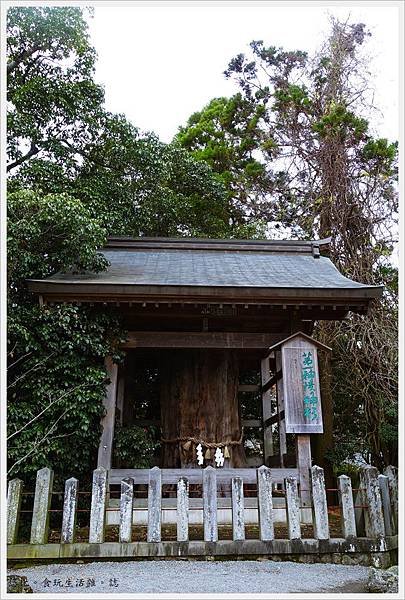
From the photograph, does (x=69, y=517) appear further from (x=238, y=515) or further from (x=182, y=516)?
(x=238, y=515)

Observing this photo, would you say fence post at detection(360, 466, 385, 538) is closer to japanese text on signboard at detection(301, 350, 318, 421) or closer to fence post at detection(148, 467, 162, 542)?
japanese text on signboard at detection(301, 350, 318, 421)

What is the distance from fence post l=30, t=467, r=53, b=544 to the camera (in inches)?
211

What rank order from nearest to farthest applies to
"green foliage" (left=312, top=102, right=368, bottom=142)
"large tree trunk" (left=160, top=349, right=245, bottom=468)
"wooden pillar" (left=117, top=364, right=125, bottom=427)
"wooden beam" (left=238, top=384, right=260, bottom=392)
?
"large tree trunk" (left=160, top=349, right=245, bottom=468) → "wooden pillar" (left=117, top=364, right=125, bottom=427) → "wooden beam" (left=238, top=384, right=260, bottom=392) → "green foliage" (left=312, top=102, right=368, bottom=142)

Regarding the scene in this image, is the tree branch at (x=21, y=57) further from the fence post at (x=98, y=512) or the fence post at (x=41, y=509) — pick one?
the fence post at (x=98, y=512)

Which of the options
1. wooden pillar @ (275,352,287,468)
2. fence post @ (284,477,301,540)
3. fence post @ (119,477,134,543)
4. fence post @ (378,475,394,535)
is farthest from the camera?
wooden pillar @ (275,352,287,468)

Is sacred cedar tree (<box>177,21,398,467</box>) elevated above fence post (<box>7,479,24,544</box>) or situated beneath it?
elevated above

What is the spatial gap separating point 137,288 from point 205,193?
8263mm

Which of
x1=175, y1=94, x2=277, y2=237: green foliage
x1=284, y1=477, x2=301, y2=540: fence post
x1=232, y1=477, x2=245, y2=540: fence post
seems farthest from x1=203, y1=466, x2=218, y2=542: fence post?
x1=175, y1=94, x2=277, y2=237: green foliage

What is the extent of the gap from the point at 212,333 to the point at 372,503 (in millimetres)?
3372

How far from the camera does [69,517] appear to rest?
539 cm

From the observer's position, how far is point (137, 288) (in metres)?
7.04

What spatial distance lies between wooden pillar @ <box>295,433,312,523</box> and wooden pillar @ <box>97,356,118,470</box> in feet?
8.67

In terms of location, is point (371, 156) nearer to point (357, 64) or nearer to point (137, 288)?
point (357, 64)

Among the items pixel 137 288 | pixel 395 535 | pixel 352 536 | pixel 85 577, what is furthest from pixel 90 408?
pixel 395 535
